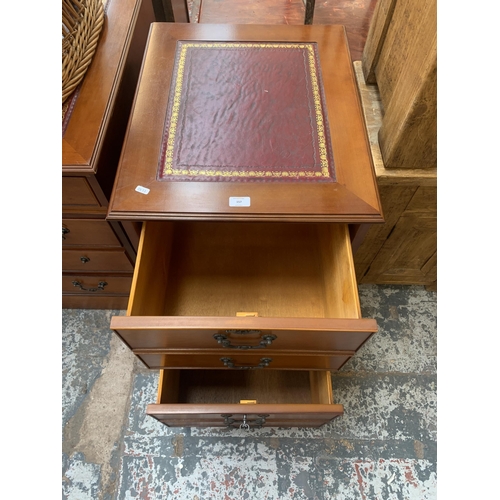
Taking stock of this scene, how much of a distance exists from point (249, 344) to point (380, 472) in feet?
2.24

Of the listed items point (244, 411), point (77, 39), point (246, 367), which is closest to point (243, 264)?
point (246, 367)

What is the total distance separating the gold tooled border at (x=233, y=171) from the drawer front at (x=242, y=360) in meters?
0.40

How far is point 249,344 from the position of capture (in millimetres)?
799

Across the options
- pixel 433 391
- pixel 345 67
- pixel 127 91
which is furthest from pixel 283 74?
pixel 433 391

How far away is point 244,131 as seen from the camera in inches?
35.4

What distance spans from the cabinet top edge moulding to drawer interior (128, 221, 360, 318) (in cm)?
13

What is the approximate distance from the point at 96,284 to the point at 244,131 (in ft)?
2.38

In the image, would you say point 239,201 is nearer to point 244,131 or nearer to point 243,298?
point 244,131

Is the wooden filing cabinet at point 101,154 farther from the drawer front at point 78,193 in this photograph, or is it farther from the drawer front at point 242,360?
the drawer front at point 242,360

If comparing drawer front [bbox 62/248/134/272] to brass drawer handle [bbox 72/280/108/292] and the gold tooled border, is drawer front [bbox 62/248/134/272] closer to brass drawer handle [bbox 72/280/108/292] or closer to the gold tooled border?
brass drawer handle [bbox 72/280/108/292]

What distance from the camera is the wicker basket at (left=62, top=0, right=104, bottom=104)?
93 centimetres

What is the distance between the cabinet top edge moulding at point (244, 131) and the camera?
31.5 inches

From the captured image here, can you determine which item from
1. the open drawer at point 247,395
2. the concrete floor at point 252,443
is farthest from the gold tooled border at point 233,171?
the concrete floor at point 252,443

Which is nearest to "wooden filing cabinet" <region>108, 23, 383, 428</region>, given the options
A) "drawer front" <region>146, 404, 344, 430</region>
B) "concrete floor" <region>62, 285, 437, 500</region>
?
"drawer front" <region>146, 404, 344, 430</region>
